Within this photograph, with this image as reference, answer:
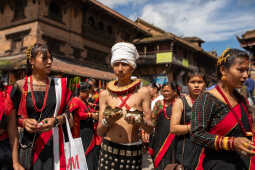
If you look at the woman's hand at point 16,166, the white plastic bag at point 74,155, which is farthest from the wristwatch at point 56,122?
the woman's hand at point 16,166

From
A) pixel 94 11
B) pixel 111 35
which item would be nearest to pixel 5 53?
pixel 94 11

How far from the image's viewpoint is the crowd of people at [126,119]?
174 cm

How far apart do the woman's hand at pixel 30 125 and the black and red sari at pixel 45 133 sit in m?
0.10

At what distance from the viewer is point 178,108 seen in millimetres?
2842

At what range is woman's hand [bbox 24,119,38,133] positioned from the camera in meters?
2.19

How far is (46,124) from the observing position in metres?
2.27

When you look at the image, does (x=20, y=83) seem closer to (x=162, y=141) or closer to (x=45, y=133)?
(x=45, y=133)

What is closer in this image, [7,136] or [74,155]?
[7,136]

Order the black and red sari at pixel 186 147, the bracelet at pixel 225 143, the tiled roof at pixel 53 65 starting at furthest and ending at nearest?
the tiled roof at pixel 53 65 < the black and red sari at pixel 186 147 < the bracelet at pixel 225 143

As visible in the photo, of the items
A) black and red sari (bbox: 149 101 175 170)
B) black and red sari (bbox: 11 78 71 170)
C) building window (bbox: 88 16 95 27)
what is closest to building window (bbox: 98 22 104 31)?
building window (bbox: 88 16 95 27)

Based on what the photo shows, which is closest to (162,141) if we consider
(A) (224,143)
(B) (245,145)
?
(A) (224,143)

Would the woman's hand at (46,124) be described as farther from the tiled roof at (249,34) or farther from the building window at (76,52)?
the tiled roof at (249,34)

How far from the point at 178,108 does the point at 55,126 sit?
1581 millimetres

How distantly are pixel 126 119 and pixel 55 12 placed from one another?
1542cm
